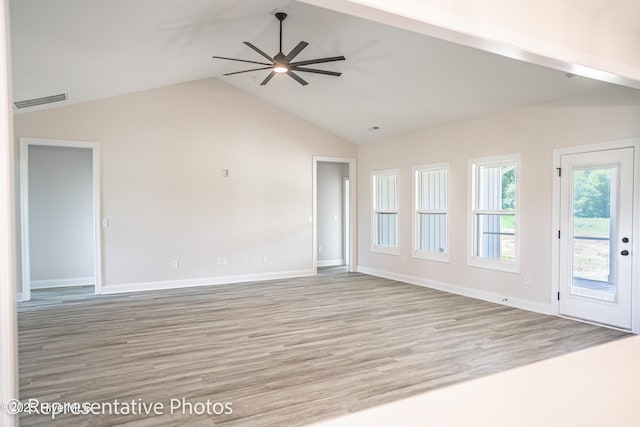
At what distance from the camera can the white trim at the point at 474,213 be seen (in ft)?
17.4

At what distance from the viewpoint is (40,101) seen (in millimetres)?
5254

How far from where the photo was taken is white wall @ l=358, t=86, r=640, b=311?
443 centimetres

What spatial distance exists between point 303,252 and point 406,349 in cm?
437

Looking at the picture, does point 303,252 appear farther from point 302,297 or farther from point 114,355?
point 114,355

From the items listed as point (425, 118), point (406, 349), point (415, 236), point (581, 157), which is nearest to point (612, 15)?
point (581, 157)

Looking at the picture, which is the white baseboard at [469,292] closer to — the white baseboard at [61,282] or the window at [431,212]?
the window at [431,212]

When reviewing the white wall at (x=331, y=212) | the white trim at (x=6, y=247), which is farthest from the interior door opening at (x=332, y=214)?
the white trim at (x=6, y=247)

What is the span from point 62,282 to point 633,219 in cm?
847

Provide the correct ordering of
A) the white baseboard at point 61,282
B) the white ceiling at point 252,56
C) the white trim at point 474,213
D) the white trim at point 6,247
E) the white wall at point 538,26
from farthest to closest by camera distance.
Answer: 1. the white baseboard at point 61,282
2. the white trim at point 474,213
3. the white ceiling at point 252,56
4. the white wall at point 538,26
5. the white trim at point 6,247

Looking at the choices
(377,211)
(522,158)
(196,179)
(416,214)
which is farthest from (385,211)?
(196,179)

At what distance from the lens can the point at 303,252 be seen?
7844 mm

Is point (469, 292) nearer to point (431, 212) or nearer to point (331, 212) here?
point (431, 212)

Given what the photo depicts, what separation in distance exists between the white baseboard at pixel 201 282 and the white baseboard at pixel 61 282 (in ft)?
4.00

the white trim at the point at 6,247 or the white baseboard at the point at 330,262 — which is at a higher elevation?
the white trim at the point at 6,247
